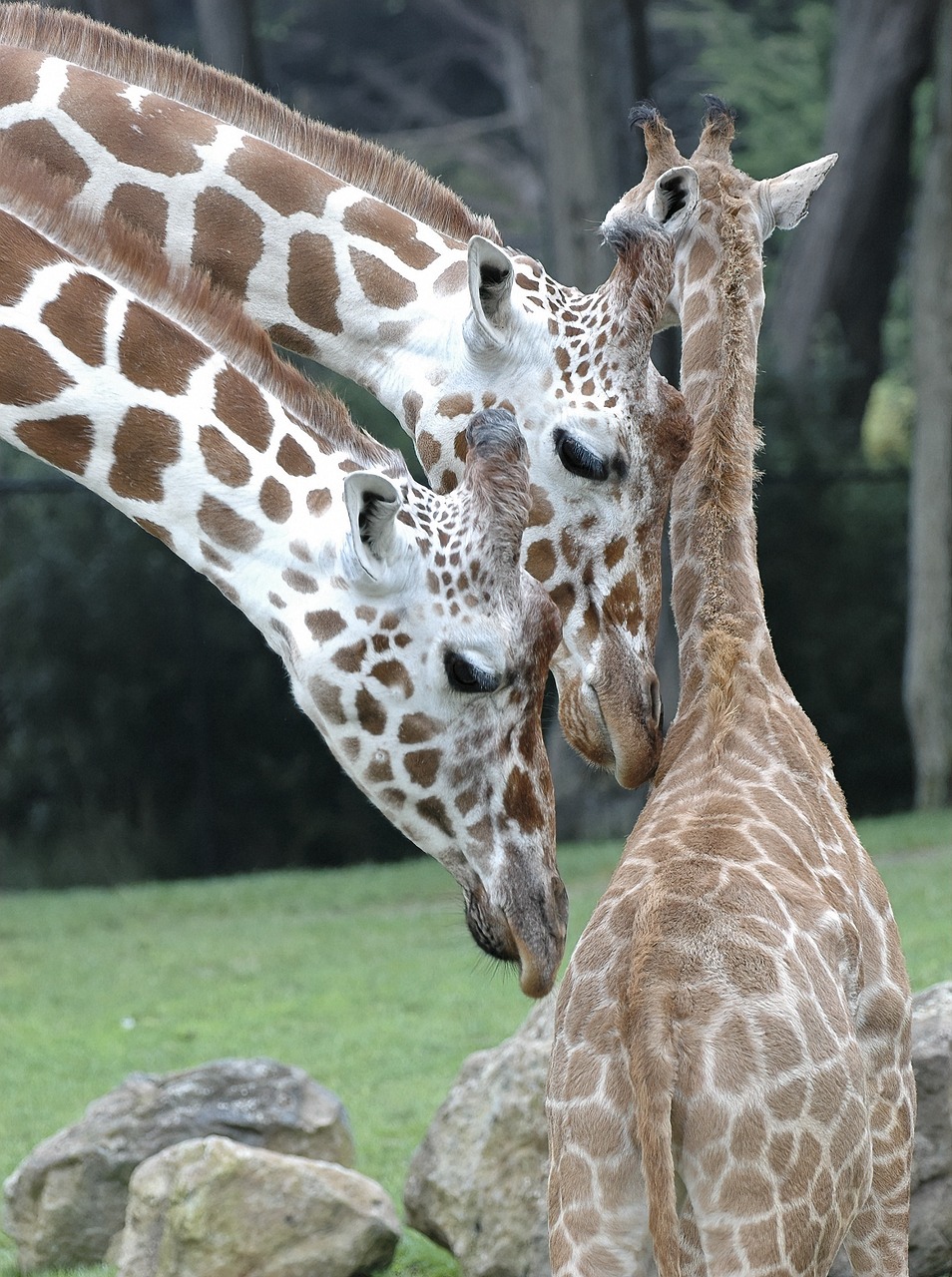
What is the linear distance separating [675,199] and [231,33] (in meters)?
9.47

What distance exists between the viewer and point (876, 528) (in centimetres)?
1388

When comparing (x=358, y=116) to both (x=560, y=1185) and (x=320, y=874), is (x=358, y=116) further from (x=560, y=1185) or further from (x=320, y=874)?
(x=560, y=1185)

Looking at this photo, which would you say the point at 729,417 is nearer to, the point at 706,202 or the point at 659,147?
the point at 706,202

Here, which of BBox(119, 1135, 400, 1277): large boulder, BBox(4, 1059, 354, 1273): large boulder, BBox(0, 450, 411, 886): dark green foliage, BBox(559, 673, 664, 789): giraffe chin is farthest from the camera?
BBox(0, 450, 411, 886): dark green foliage

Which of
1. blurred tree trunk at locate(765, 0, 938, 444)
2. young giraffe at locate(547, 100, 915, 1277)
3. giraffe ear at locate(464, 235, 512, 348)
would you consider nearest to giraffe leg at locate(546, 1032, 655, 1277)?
young giraffe at locate(547, 100, 915, 1277)

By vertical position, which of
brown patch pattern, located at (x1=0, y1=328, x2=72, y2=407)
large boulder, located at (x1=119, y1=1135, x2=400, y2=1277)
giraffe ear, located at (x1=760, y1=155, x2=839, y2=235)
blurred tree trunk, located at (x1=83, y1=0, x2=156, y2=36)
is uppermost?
blurred tree trunk, located at (x1=83, y1=0, x2=156, y2=36)

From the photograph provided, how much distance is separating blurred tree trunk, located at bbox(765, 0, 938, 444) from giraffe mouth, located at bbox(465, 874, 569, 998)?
446 inches

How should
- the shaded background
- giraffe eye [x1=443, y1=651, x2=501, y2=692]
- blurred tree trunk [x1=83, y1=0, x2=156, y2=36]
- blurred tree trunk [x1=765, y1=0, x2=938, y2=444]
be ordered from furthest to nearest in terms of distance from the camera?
blurred tree trunk [x1=765, y1=0, x2=938, y2=444]
the shaded background
blurred tree trunk [x1=83, y1=0, x2=156, y2=36]
giraffe eye [x1=443, y1=651, x2=501, y2=692]

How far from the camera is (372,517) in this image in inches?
125

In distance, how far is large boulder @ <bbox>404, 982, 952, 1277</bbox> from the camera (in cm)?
425

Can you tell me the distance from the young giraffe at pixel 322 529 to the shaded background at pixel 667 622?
7169mm

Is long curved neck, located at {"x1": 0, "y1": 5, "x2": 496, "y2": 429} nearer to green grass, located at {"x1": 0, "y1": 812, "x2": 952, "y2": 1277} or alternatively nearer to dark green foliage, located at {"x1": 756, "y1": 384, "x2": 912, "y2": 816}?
green grass, located at {"x1": 0, "y1": 812, "x2": 952, "y2": 1277}

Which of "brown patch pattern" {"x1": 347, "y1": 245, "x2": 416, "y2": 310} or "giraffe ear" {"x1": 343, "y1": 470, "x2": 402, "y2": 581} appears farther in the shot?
"brown patch pattern" {"x1": 347, "y1": 245, "x2": 416, "y2": 310}

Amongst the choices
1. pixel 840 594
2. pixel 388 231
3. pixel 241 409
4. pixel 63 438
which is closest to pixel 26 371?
pixel 63 438
